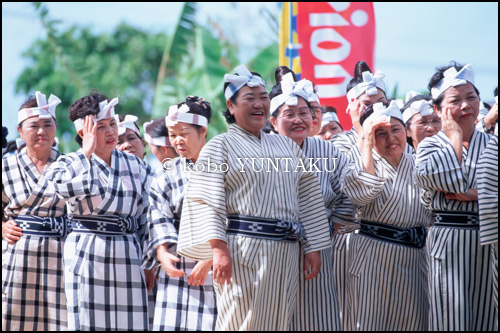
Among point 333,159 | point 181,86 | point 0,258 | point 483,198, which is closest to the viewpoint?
point 483,198

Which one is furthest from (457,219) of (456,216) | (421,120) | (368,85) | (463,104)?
(368,85)

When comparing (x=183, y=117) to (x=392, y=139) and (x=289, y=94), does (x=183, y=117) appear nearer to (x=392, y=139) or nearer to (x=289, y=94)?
(x=289, y=94)

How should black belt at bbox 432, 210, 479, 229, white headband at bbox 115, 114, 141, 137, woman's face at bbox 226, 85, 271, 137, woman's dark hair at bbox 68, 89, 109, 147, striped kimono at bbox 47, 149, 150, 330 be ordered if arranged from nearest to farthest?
black belt at bbox 432, 210, 479, 229 < woman's face at bbox 226, 85, 271, 137 < striped kimono at bbox 47, 149, 150, 330 < woman's dark hair at bbox 68, 89, 109, 147 < white headband at bbox 115, 114, 141, 137

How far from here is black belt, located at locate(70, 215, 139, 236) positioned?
5191mm

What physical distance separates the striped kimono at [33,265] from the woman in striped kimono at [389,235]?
→ 2.33 metres

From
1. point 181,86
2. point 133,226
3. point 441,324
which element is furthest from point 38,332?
point 181,86

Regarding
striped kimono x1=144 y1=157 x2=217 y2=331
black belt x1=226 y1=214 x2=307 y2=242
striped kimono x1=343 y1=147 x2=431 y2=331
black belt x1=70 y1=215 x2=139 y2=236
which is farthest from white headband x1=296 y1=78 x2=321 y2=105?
black belt x1=70 y1=215 x2=139 y2=236

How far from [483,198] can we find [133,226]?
2572 mm

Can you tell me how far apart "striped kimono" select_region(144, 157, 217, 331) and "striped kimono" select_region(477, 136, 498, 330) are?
191 cm

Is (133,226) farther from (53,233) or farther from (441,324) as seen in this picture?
(441,324)

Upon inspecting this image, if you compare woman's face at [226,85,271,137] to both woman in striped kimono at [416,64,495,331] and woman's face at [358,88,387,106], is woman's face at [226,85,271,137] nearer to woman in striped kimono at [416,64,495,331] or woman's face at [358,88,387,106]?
woman in striped kimono at [416,64,495,331]

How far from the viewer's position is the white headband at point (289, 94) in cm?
507

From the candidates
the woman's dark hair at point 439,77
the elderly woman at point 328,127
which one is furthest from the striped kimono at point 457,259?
the elderly woman at point 328,127

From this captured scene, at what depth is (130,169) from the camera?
17.7ft
